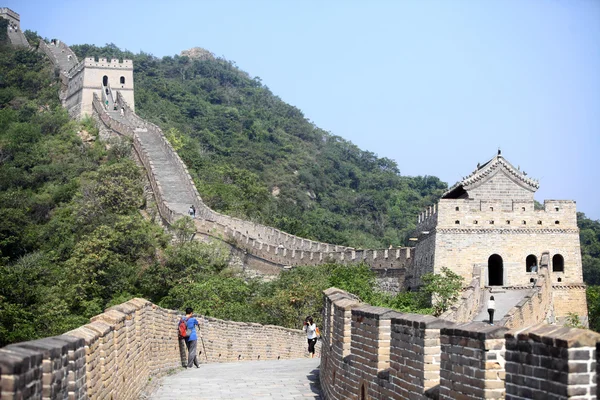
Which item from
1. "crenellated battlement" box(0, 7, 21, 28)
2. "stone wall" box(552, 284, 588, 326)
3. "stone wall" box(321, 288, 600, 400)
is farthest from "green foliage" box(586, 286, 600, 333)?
"crenellated battlement" box(0, 7, 21, 28)

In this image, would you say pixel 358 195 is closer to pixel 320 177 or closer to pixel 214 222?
pixel 320 177

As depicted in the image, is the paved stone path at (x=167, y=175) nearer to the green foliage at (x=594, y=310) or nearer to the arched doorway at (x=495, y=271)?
the arched doorway at (x=495, y=271)

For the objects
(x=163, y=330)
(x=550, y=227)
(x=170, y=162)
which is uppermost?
(x=170, y=162)

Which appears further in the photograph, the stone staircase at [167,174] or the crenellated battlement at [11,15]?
the crenellated battlement at [11,15]

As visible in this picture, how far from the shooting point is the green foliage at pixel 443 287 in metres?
31.1

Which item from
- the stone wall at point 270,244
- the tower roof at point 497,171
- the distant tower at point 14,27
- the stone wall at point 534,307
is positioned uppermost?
the distant tower at point 14,27

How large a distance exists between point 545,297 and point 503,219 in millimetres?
3588

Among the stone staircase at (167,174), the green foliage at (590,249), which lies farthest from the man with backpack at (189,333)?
the green foliage at (590,249)

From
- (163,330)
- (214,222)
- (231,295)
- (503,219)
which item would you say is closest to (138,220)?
(214,222)

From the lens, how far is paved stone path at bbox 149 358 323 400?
1249 centimetres

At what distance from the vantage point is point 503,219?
1305 inches

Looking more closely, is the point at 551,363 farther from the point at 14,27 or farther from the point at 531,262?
the point at 14,27

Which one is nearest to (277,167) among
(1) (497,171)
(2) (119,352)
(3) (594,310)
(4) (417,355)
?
(1) (497,171)

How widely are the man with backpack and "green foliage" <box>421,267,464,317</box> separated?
15164 millimetres
